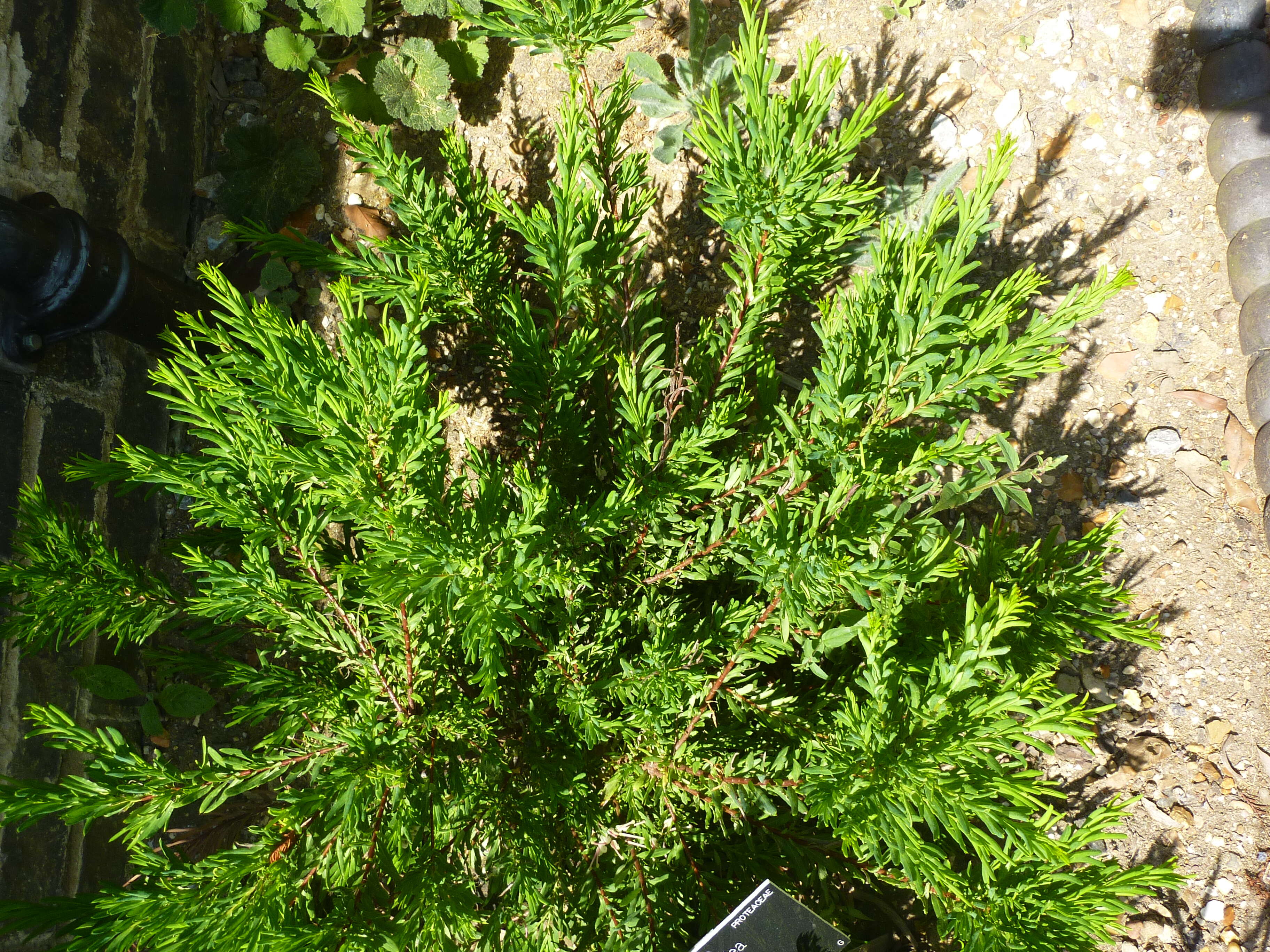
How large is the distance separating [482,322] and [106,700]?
143 centimetres

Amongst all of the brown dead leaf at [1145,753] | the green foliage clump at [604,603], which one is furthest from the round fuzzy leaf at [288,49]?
the brown dead leaf at [1145,753]

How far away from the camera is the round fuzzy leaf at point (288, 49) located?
2.23 meters

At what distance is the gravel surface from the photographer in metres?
1.96

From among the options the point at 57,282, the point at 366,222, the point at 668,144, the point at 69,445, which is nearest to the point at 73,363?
the point at 69,445

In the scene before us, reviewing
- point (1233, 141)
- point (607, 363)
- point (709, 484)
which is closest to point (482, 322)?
point (607, 363)

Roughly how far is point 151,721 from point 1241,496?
296 cm

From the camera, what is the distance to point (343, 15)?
2143 millimetres

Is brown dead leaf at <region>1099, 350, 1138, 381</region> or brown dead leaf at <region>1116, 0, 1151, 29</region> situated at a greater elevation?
brown dead leaf at <region>1116, 0, 1151, 29</region>

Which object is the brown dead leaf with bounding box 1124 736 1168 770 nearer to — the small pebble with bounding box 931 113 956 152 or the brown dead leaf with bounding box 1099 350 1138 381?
the brown dead leaf with bounding box 1099 350 1138 381

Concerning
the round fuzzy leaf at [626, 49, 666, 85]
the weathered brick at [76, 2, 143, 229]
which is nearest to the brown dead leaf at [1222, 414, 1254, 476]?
the round fuzzy leaf at [626, 49, 666, 85]

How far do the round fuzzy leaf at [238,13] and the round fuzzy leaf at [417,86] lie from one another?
348 millimetres

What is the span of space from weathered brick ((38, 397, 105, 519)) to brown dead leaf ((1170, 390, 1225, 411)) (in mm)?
2819

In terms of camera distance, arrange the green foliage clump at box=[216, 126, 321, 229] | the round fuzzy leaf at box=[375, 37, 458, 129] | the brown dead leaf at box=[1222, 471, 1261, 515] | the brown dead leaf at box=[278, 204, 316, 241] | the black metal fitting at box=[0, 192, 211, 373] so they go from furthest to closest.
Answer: the brown dead leaf at box=[278, 204, 316, 241], the green foliage clump at box=[216, 126, 321, 229], the round fuzzy leaf at box=[375, 37, 458, 129], the brown dead leaf at box=[1222, 471, 1261, 515], the black metal fitting at box=[0, 192, 211, 373]

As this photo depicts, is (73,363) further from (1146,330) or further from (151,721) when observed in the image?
(1146,330)
